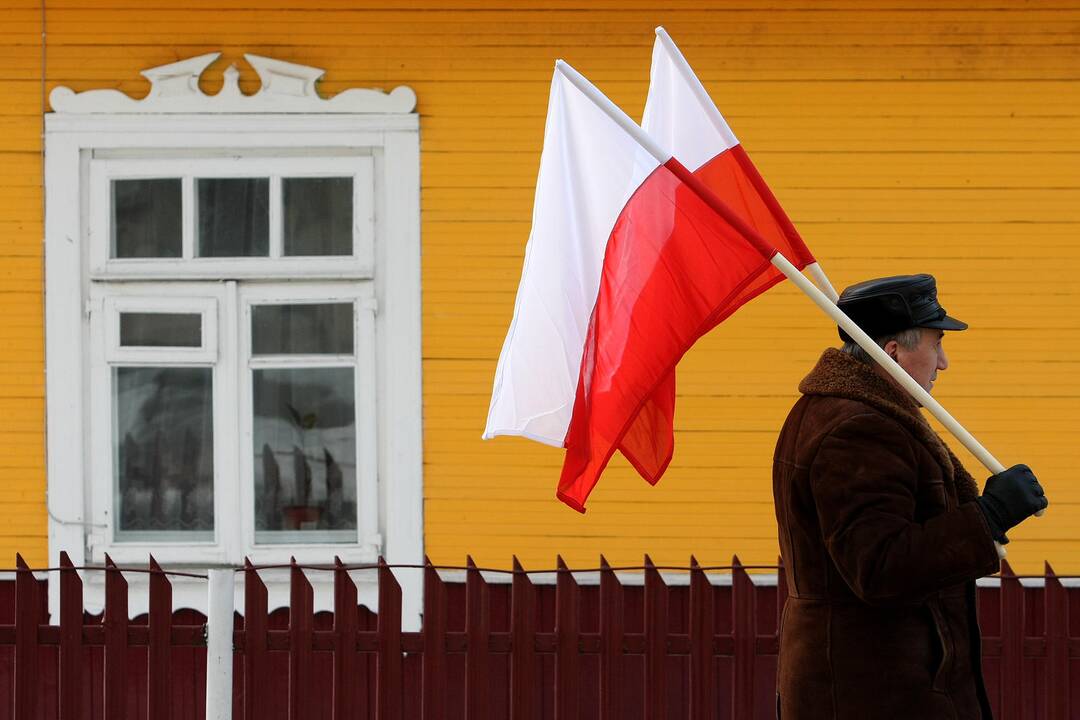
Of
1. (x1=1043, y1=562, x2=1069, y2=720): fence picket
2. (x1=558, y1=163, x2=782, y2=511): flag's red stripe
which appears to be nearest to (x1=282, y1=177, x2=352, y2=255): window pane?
(x1=558, y1=163, x2=782, y2=511): flag's red stripe

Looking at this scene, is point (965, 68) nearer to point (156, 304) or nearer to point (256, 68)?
point (256, 68)

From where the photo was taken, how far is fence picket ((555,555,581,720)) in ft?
14.5

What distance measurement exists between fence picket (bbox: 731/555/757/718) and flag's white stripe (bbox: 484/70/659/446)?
1.61 metres

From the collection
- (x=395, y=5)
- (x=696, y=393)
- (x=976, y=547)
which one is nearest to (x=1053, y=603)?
(x=696, y=393)

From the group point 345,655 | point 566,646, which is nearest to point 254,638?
point 345,655

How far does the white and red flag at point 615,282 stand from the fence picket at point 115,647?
1948mm

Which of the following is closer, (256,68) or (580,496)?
(580,496)

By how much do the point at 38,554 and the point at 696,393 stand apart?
2953mm

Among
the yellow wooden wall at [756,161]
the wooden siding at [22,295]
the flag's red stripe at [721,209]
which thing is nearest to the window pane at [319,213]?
the yellow wooden wall at [756,161]

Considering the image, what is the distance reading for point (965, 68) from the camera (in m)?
5.74

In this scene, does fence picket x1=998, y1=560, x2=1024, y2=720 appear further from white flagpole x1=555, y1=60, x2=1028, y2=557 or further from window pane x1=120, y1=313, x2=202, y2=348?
window pane x1=120, y1=313, x2=202, y2=348

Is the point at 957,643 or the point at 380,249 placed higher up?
the point at 380,249

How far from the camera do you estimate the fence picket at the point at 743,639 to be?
448cm

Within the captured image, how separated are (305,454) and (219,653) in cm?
158
